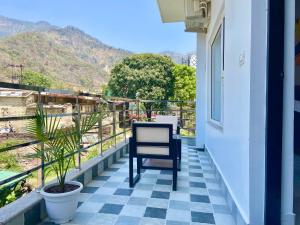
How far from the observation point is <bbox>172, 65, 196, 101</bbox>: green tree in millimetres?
12586

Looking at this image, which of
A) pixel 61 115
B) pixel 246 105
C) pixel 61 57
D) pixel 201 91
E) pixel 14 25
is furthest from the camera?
pixel 14 25

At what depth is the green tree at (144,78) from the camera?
12.8 m

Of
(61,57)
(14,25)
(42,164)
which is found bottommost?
(42,164)

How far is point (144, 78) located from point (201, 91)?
7.90 m

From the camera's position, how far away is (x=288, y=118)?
63.7 inches

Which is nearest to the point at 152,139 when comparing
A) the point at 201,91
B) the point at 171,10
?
the point at 201,91

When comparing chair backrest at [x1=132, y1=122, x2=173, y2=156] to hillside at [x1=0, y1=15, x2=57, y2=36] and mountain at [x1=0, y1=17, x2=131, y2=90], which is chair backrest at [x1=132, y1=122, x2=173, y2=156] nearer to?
mountain at [x1=0, y1=17, x2=131, y2=90]

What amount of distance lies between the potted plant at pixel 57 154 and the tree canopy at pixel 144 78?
34.3 feet

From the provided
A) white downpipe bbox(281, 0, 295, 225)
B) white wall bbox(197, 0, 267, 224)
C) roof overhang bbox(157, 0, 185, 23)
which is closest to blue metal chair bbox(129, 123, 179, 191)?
white wall bbox(197, 0, 267, 224)

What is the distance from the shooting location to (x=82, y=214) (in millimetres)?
2240

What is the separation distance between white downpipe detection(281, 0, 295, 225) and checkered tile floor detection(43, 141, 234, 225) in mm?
631

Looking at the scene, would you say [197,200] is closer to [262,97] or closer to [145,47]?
[262,97]

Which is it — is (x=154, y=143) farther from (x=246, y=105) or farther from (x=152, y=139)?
(x=246, y=105)

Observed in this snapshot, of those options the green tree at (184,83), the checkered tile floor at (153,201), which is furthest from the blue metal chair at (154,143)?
the green tree at (184,83)
